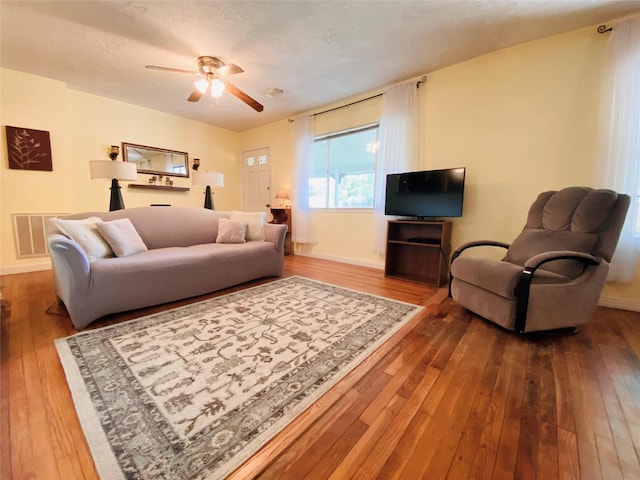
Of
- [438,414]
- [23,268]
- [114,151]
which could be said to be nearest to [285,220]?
[114,151]

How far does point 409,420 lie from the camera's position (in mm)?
1072

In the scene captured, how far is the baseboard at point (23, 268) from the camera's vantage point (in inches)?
127

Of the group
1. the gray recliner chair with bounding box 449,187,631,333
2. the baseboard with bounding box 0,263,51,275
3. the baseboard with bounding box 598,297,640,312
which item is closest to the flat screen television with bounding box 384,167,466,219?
the gray recliner chair with bounding box 449,187,631,333

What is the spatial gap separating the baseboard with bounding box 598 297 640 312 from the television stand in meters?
1.35

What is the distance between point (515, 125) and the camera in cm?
265

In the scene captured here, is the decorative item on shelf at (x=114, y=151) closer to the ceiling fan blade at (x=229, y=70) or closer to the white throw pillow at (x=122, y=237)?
the white throw pillow at (x=122, y=237)

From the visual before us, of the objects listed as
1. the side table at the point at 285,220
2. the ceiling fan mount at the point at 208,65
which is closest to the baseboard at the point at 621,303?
the side table at the point at 285,220

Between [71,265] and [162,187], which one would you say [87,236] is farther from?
[162,187]

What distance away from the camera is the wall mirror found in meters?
4.26

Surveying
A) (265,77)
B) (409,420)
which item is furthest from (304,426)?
(265,77)

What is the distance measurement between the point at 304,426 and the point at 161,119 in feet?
17.7

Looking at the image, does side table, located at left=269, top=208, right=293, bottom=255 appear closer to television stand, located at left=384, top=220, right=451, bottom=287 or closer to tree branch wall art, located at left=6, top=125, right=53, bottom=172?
television stand, located at left=384, top=220, right=451, bottom=287

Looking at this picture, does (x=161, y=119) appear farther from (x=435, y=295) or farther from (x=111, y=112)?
(x=435, y=295)

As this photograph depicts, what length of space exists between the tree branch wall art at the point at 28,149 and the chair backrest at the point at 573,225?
223 inches
